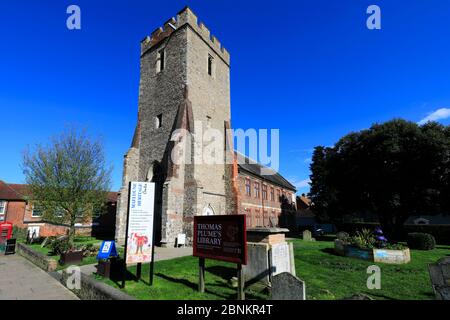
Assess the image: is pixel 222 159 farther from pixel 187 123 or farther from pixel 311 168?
pixel 311 168

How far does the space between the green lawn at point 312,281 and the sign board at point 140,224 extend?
95cm

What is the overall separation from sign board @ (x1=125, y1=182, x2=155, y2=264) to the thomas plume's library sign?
65.3 inches

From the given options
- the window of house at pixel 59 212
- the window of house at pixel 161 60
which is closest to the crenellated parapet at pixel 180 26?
the window of house at pixel 161 60

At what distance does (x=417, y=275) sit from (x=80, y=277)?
1220cm

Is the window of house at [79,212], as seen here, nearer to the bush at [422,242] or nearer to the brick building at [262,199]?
the brick building at [262,199]

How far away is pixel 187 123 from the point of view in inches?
800

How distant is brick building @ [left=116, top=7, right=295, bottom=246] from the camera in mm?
18625

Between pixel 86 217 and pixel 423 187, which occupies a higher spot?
pixel 423 187

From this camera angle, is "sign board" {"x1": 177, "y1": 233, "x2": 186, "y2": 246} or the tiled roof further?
the tiled roof

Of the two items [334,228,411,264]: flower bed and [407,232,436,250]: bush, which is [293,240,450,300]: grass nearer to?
[334,228,411,264]: flower bed

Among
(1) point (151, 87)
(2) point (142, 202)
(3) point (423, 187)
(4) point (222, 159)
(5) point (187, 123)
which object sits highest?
(1) point (151, 87)

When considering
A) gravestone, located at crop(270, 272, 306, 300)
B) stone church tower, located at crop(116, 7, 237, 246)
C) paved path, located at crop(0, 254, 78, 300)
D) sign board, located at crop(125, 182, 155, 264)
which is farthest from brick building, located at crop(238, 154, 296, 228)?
gravestone, located at crop(270, 272, 306, 300)
